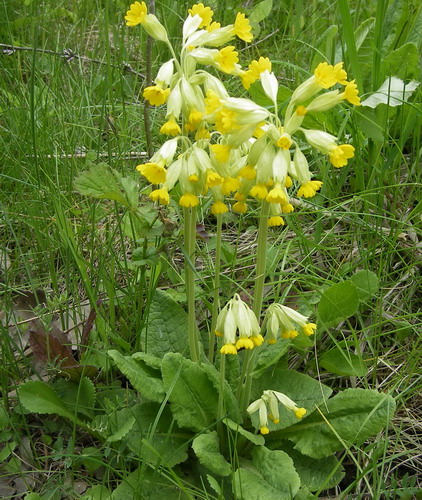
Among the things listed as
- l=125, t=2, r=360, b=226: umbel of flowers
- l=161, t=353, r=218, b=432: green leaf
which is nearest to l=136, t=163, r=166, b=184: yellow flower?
l=125, t=2, r=360, b=226: umbel of flowers

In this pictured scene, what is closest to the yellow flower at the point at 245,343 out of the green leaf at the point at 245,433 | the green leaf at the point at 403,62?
the green leaf at the point at 245,433

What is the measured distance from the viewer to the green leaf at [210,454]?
2.20m

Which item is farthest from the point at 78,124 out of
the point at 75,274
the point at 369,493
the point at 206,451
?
the point at 369,493

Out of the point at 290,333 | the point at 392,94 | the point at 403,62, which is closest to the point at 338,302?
the point at 290,333

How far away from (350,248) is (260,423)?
1.16 m

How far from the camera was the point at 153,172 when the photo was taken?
76.7 inches

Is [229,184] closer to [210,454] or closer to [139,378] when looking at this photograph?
[139,378]

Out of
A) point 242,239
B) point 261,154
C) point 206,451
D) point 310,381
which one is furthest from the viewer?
point 242,239

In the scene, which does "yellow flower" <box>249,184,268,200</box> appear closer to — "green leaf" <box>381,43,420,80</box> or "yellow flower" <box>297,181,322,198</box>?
"yellow flower" <box>297,181,322,198</box>

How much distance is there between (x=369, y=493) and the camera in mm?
2270

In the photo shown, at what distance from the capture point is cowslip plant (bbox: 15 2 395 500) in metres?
1.89

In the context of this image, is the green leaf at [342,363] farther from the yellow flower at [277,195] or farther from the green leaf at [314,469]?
the yellow flower at [277,195]

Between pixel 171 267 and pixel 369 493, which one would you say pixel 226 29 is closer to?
pixel 171 267

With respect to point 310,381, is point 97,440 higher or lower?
lower
